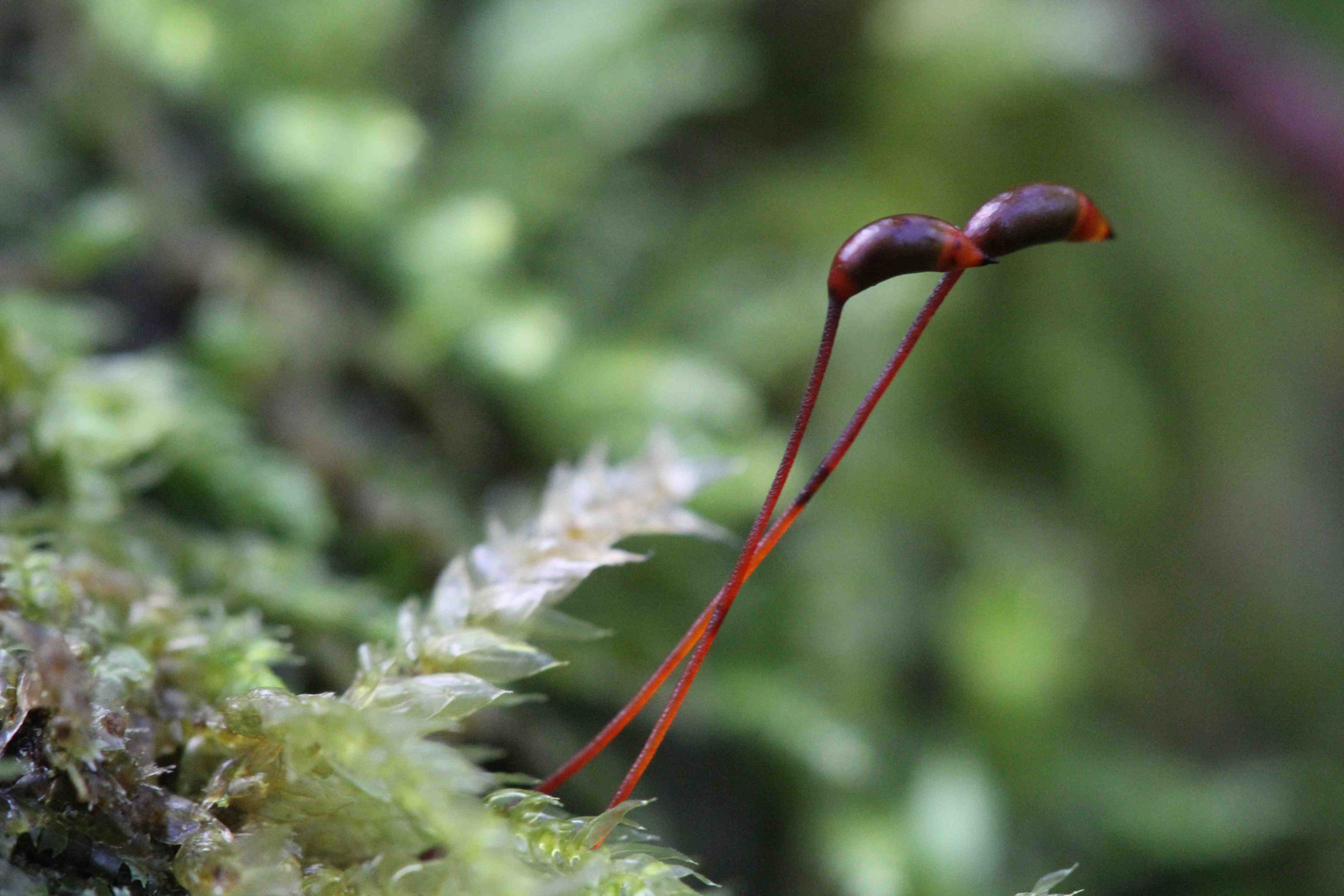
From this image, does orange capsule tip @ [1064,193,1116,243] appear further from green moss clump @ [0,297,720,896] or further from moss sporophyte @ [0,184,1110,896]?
green moss clump @ [0,297,720,896]

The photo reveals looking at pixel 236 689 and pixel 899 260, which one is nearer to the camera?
pixel 899 260

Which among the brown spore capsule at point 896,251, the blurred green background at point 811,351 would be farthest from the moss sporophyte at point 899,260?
the blurred green background at point 811,351

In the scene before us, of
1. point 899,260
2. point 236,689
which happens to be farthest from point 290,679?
point 899,260

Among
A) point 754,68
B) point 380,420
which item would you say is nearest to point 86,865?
point 380,420

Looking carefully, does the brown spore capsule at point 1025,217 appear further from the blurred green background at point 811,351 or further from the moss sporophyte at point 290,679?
the blurred green background at point 811,351

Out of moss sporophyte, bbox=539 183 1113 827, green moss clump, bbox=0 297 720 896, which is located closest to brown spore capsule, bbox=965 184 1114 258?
moss sporophyte, bbox=539 183 1113 827

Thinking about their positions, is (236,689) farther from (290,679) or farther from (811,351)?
(811,351)
